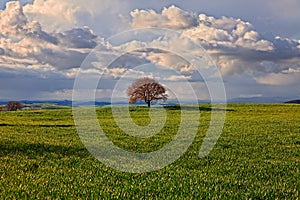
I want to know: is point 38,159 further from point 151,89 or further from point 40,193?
point 151,89

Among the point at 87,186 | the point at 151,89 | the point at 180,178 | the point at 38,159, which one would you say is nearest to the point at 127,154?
the point at 38,159

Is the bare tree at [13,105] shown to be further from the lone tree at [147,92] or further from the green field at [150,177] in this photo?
the green field at [150,177]

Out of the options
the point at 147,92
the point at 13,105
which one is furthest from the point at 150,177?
the point at 13,105

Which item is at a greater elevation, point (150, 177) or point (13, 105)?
point (13, 105)

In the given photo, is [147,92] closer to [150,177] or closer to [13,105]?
[150,177]

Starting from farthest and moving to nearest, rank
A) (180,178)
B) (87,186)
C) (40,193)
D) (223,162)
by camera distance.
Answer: (223,162) → (180,178) → (87,186) → (40,193)

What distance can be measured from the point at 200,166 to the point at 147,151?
218 inches

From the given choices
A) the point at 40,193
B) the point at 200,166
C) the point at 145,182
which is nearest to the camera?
the point at 40,193

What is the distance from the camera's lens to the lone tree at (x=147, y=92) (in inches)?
3760

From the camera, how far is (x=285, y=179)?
1318 cm

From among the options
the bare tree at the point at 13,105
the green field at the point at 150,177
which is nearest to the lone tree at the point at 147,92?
the green field at the point at 150,177

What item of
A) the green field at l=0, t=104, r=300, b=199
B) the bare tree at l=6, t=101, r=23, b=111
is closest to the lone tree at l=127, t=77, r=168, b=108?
the green field at l=0, t=104, r=300, b=199

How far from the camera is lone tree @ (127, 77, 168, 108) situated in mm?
95500

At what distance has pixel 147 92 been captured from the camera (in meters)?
96.4
